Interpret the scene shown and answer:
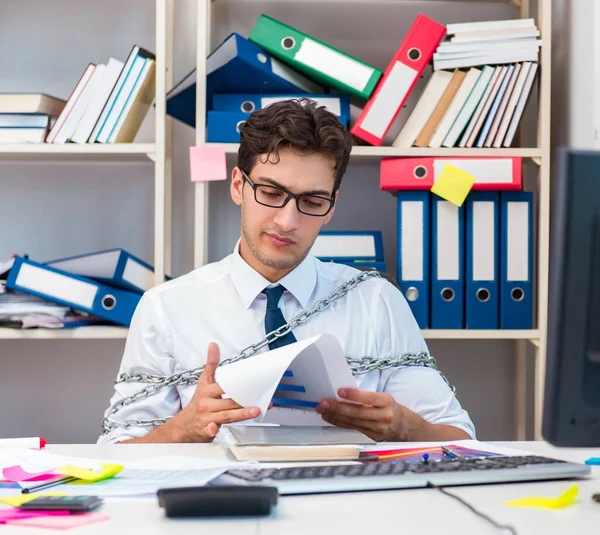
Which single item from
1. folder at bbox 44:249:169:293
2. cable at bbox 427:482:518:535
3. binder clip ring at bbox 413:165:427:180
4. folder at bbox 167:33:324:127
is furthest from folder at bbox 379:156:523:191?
cable at bbox 427:482:518:535

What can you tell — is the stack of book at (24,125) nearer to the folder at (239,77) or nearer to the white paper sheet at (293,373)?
the folder at (239,77)

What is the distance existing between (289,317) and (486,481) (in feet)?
2.61

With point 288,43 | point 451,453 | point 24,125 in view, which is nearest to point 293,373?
point 451,453

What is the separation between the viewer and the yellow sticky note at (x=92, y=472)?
91 centimetres

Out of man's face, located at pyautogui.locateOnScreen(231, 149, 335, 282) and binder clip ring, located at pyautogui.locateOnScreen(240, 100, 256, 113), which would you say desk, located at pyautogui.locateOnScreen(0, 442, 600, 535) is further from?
binder clip ring, located at pyautogui.locateOnScreen(240, 100, 256, 113)

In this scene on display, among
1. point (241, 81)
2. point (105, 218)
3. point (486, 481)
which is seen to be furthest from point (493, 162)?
point (486, 481)

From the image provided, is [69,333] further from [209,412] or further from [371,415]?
[371,415]

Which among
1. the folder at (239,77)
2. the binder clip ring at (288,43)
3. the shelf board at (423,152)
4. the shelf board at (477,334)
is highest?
the binder clip ring at (288,43)

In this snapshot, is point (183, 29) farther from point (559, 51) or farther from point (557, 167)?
point (557, 167)

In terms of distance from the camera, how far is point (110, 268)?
2.04m

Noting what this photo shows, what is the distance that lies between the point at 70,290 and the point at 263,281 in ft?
2.03

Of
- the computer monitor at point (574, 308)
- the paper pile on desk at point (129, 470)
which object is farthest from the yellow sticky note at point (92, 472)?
the computer monitor at point (574, 308)

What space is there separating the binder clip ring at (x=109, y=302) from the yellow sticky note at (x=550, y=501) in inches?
56.2

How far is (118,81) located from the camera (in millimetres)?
2113
